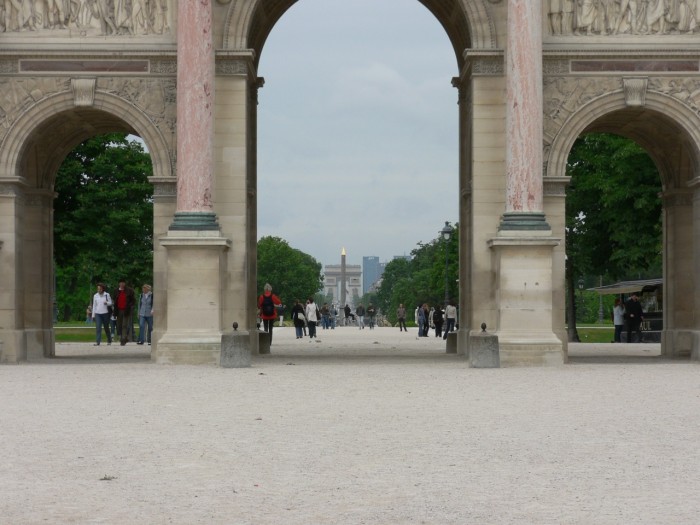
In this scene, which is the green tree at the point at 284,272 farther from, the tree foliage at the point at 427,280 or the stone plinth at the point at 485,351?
the stone plinth at the point at 485,351

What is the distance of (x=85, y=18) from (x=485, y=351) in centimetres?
1315

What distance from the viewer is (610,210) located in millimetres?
49156

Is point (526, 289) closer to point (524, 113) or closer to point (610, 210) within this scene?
point (524, 113)

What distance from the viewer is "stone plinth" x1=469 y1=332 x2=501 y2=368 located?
2783 centimetres

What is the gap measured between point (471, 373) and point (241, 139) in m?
9.08

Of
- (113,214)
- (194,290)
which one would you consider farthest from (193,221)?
(113,214)

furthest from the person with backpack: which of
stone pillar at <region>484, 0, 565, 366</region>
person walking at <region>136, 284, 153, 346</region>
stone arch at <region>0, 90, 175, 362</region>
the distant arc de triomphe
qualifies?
stone pillar at <region>484, 0, 565, 366</region>

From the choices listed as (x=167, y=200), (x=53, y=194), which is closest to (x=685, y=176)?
(x=167, y=200)

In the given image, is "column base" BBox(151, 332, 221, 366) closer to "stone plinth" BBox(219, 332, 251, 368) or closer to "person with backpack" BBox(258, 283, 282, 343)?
"stone plinth" BBox(219, 332, 251, 368)

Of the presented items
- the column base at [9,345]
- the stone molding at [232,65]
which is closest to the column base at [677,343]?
the stone molding at [232,65]

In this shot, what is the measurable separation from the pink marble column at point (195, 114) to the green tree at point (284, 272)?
127m

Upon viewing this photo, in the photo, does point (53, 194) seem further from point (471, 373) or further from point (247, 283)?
point (471, 373)

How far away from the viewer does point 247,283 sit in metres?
32.4

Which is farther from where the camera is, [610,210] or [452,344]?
[610,210]
